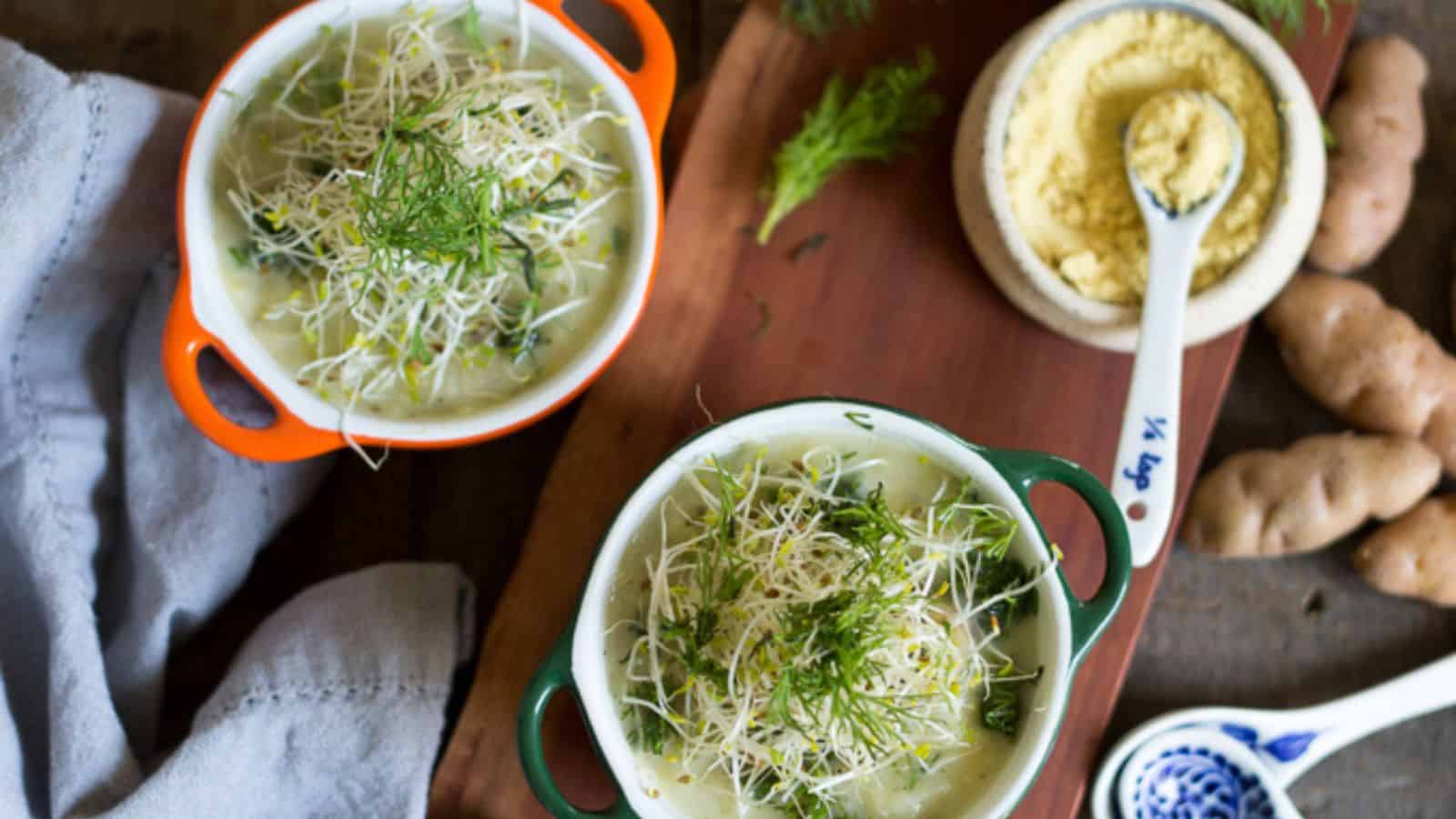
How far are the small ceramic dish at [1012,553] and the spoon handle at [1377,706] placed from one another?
0.48m

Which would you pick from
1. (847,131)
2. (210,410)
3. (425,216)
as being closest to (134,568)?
(210,410)

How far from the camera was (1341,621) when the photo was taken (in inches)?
55.8

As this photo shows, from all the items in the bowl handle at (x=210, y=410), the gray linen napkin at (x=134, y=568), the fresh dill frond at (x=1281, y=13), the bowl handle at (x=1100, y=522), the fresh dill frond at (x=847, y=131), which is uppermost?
the fresh dill frond at (x=1281, y=13)

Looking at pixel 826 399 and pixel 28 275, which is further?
pixel 28 275

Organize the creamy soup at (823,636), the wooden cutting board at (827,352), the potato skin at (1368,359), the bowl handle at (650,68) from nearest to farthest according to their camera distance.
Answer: the creamy soup at (823,636) → the bowl handle at (650,68) → the wooden cutting board at (827,352) → the potato skin at (1368,359)

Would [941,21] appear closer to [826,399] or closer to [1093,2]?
[1093,2]

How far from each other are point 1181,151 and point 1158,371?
213 mm

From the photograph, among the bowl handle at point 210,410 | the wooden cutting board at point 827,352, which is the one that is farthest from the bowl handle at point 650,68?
the bowl handle at point 210,410

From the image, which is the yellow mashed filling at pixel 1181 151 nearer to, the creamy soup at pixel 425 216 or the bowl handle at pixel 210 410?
the creamy soup at pixel 425 216

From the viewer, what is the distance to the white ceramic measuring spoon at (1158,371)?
1193 mm

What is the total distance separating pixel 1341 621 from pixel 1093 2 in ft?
2.44

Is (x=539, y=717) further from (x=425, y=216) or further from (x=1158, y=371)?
(x=1158, y=371)

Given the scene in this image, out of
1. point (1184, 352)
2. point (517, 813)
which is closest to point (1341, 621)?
point (1184, 352)

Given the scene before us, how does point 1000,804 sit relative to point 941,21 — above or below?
below
